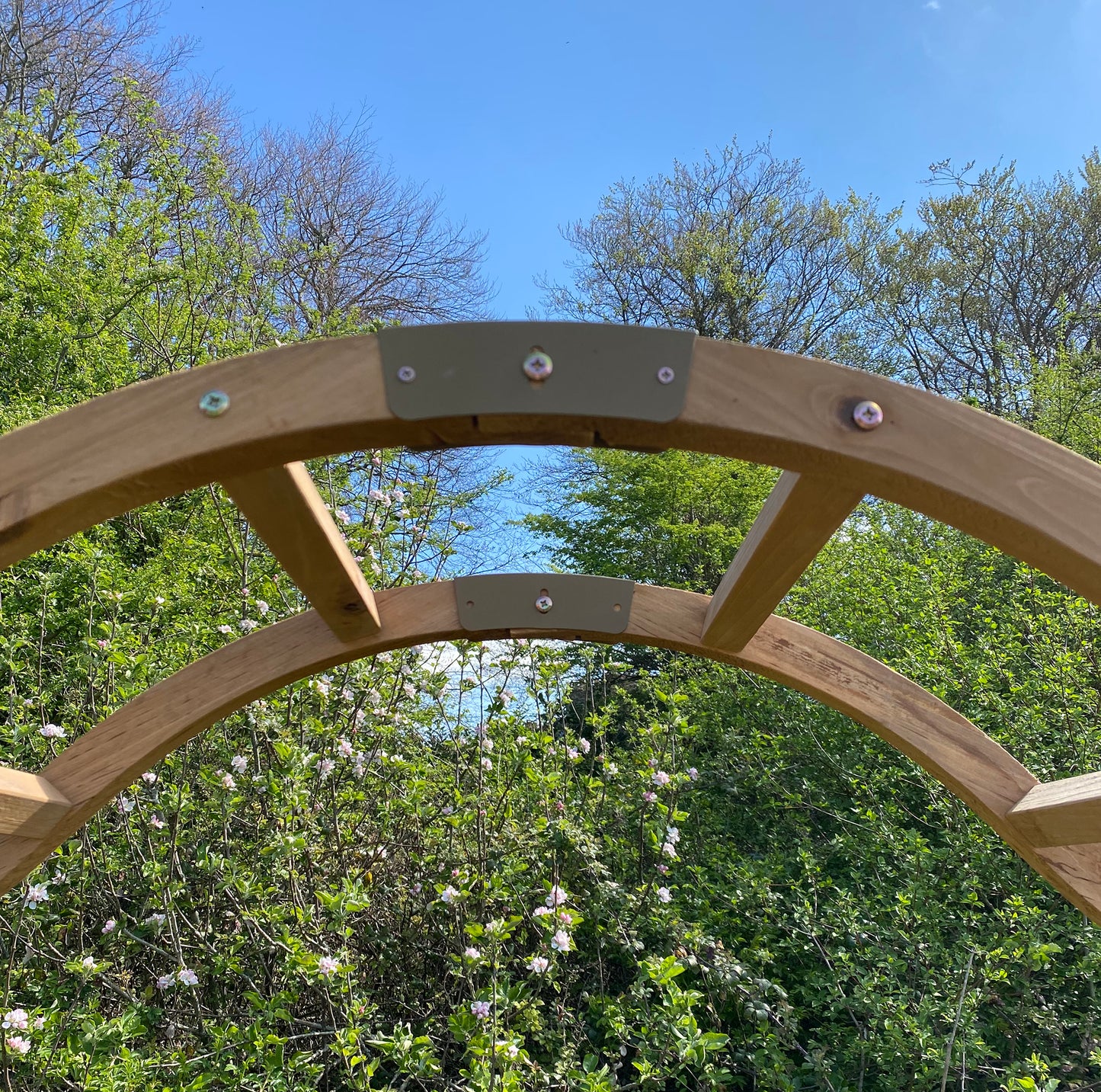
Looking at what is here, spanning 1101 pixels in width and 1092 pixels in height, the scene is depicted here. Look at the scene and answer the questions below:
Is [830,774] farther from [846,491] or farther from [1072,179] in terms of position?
[1072,179]

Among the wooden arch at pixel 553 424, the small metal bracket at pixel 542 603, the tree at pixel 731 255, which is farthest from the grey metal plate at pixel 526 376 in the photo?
the tree at pixel 731 255

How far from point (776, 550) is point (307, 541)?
0.67m

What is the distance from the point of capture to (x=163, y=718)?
153 centimetres

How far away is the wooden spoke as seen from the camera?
1.22m

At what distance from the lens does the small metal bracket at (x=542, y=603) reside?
1.61 m

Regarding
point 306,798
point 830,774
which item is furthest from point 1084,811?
point 830,774

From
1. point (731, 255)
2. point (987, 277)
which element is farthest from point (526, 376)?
point (987, 277)

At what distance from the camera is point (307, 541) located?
3.91 feet

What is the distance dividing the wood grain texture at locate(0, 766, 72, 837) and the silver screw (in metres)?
1.01

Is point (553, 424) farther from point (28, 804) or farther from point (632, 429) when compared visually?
point (28, 804)

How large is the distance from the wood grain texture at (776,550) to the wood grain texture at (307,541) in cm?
61

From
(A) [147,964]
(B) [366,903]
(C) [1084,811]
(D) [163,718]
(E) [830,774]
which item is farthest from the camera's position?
(E) [830,774]

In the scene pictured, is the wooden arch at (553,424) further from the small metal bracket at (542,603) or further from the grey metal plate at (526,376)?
the small metal bracket at (542,603)

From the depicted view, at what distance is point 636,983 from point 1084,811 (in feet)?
5.04
